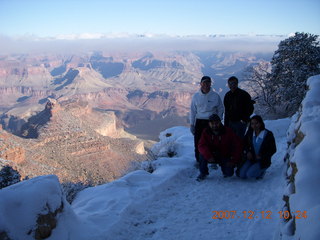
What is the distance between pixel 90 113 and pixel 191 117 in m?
73.0

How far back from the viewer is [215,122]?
17.4ft

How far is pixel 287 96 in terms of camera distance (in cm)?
1611

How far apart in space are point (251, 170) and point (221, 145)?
83 centimetres

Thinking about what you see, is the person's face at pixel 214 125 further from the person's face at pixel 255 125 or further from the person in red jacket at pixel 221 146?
the person's face at pixel 255 125

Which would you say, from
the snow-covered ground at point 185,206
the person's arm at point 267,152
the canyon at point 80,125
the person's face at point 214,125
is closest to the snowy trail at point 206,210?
the snow-covered ground at point 185,206

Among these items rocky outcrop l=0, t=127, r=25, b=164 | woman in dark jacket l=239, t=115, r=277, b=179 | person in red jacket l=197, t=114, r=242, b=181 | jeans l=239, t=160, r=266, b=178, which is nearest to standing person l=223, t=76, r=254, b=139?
woman in dark jacket l=239, t=115, r=277, b=179

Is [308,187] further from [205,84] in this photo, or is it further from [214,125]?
[205,84]

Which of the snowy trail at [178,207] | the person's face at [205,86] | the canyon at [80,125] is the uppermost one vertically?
the person's face at [205,86]

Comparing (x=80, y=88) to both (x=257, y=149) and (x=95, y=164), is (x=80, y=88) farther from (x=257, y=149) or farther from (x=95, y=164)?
(x=257, y=149)

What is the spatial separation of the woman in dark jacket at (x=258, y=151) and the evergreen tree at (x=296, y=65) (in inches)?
449

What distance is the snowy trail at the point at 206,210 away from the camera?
12.4 ft

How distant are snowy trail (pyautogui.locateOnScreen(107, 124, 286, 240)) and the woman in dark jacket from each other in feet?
0.72

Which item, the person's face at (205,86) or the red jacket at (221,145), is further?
the person's face at (205,86)

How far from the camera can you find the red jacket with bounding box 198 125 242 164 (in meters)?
5.46
